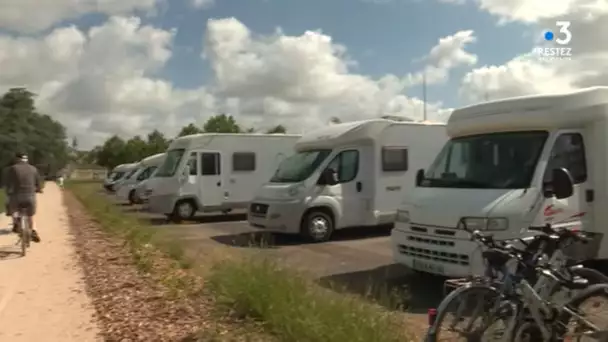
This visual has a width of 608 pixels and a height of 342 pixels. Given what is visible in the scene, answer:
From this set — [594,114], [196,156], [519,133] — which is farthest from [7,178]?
[594,114]

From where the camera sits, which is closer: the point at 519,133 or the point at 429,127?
the point at 519,133

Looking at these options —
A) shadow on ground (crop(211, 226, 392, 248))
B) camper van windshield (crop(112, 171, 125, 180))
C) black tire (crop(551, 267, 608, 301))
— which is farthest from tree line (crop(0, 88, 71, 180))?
black tire (crop(551, 267, 608, 301))

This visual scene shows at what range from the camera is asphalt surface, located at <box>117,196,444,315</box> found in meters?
7.94

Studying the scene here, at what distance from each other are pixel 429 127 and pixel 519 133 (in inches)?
260

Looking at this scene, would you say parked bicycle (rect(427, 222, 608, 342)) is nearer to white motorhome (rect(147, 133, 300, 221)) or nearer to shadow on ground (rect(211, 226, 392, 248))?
shadow on ground (rect(211, 226, 392, 248))

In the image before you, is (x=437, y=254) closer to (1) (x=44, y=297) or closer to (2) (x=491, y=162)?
(2) (x=491, y=162)

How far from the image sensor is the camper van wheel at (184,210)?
19.3 m

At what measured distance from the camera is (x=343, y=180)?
45.2 feet

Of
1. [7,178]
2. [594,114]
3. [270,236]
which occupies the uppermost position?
[594,114]

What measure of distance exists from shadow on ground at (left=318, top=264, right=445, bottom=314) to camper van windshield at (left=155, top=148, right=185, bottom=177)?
1049 cm

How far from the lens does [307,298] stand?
5.79 meters

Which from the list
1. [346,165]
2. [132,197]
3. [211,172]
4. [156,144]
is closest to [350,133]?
[346,165]

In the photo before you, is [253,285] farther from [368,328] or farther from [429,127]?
[429,127]

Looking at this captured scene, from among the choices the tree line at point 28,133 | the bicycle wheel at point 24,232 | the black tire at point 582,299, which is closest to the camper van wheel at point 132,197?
the bicycle wheel at point 24,232
